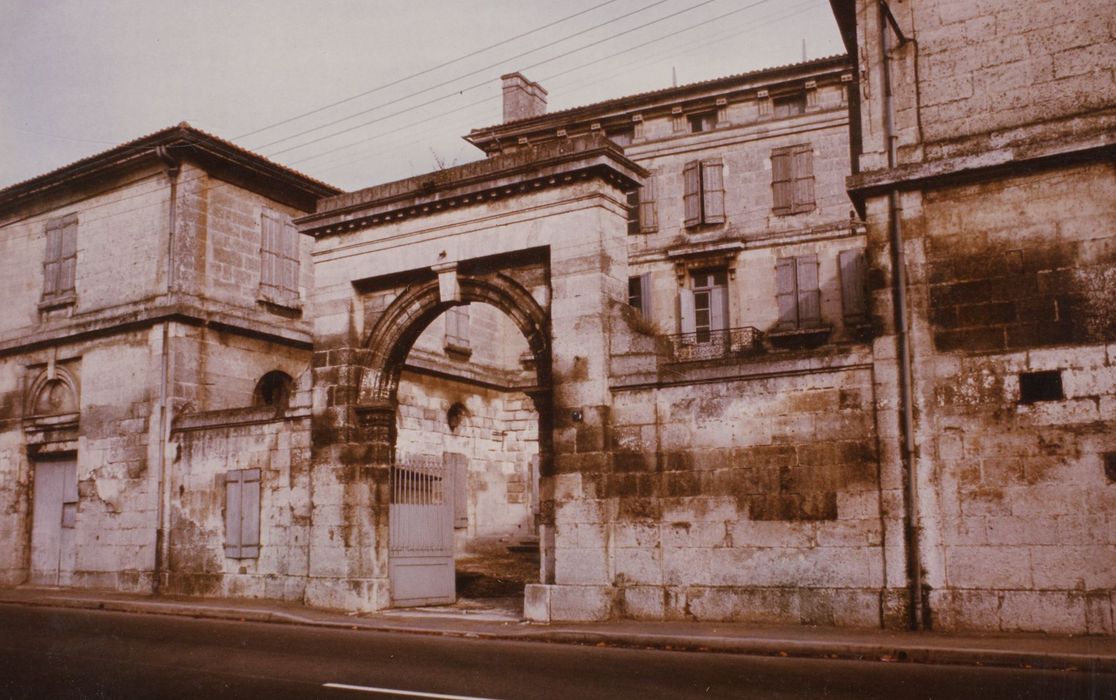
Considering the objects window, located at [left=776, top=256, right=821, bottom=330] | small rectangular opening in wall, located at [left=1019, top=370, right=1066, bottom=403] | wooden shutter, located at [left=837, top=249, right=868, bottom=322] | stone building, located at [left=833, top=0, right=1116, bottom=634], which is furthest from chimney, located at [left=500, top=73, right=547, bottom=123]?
small rectangular opening in wall, located at [left=1019, top=370, right=1066, bottom=403]

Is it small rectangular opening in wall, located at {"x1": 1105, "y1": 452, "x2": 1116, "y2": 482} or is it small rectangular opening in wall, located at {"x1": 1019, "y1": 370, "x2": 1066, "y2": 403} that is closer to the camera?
small rectangular opening in wall, located at {"x1": 1105, "y1": 452, "x2": 1116, "y2": 482}

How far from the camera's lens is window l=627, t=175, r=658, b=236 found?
2416 cm

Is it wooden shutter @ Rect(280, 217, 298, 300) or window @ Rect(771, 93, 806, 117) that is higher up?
window @ Rect(771, 93, 806, 117)

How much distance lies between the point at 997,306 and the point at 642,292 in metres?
14.2

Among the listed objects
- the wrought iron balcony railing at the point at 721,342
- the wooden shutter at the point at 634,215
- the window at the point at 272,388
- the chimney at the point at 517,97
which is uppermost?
the chimney at the point at 517,97

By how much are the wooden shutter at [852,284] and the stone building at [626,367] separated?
61 mm

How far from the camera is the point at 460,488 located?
68.7ft

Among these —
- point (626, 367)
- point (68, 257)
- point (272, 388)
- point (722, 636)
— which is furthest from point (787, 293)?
point (68, 257)

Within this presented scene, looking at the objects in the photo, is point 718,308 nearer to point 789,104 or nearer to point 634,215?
point 634,215

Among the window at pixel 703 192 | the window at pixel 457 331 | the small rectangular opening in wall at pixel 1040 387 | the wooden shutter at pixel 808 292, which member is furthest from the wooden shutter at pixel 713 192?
the small rectangular opening in wall at pixel 1040 387

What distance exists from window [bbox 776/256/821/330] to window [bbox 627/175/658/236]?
3.61 metres

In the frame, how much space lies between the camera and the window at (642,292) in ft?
78.5

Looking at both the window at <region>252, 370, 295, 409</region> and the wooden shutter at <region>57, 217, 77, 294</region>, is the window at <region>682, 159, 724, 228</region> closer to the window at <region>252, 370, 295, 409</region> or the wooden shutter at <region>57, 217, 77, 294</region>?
the window at <region>252, 370, 295, 409</region>

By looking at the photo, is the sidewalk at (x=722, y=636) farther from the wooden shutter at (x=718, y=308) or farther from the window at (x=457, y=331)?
the wooden shutter at (x=718, y=308)
